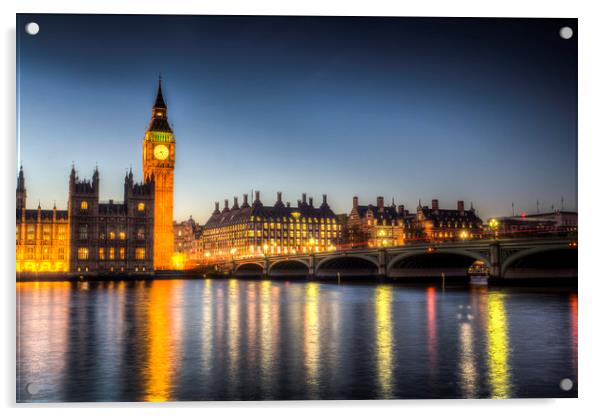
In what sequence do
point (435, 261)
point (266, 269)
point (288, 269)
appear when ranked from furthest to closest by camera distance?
point (288, 269), point (266, 269), point (435, 261)

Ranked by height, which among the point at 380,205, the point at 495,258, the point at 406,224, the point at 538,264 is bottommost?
the point at 538,264

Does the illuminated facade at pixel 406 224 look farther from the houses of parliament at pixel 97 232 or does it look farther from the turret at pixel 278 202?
the houses of parliament at pixel 97 232

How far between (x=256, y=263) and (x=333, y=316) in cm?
5013

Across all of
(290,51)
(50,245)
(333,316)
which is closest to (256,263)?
(50,245)

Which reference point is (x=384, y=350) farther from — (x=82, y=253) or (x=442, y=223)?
(x=442, y=223)

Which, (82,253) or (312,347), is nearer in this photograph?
(312,347)

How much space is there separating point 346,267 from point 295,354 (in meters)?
50.0

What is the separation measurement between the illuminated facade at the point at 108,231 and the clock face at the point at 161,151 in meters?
6.18

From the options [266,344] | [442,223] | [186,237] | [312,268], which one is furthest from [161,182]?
[266,344]

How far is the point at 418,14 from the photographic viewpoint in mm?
10531

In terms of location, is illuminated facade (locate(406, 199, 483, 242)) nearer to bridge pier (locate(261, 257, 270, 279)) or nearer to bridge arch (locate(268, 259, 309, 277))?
A: bridge arch (locate(268, 259, 309, 277))

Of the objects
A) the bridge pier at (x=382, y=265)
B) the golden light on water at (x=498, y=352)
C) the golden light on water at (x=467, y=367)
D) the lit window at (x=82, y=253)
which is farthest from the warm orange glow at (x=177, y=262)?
the golden light on water at (x=467, y=367)

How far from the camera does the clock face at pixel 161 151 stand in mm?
83125

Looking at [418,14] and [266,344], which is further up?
[418,14]
